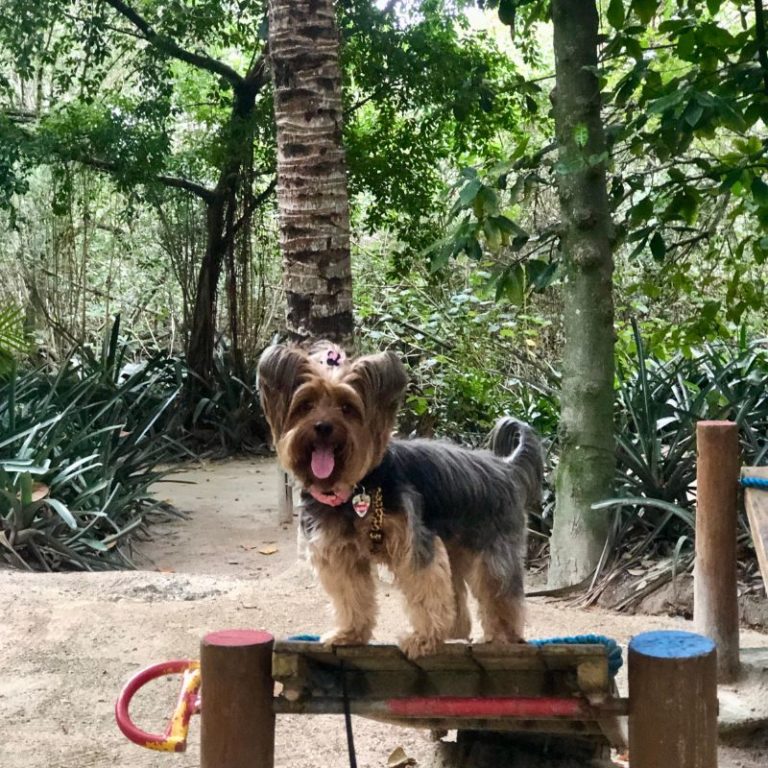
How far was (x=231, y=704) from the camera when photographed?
8.46 feet

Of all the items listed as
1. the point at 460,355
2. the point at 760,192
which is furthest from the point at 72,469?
the point at 760,192

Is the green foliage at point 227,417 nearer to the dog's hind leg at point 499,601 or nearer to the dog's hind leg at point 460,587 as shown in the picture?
the dog's hind leg at point 460,587

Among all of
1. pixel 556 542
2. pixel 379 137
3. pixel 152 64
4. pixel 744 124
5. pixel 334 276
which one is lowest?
pixel 556 542

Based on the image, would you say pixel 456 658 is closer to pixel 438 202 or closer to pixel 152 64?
pixel 438 202

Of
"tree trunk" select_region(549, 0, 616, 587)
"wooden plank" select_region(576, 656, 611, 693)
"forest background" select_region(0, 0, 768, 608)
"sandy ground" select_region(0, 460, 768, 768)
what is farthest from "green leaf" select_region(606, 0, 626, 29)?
"wooden plank" select_region(576, 656, 611, 693)

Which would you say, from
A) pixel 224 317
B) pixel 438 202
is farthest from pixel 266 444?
pixel 438 202

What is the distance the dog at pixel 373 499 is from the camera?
280cm

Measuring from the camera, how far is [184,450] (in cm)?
1080

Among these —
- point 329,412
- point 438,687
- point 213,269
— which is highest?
point 213,269

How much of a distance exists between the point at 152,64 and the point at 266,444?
4.12 m

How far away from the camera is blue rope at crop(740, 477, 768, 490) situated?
4086 mm

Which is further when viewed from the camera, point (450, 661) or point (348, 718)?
point (450, 661)

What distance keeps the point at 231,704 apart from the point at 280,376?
0.84m

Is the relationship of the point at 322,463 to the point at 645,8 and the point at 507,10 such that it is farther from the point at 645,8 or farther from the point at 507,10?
the point at 507,10
